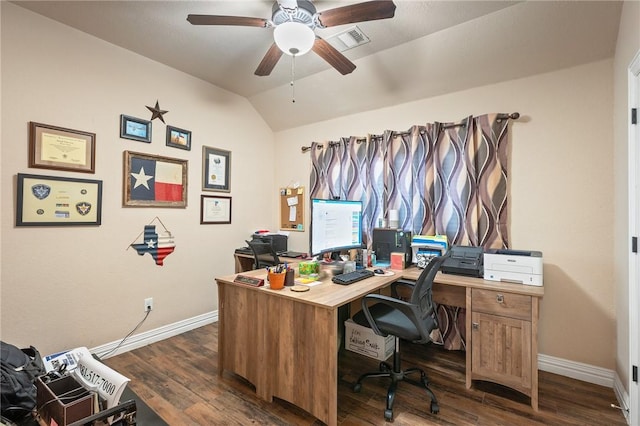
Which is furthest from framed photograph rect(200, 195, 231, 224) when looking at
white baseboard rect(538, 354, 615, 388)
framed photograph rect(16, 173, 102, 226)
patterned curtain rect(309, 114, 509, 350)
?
white baseboard rect(538, 354, 615, 388)

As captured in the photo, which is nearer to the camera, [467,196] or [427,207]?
[467,196]

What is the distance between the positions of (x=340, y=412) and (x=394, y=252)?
1.36 m

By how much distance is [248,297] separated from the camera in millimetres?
1957

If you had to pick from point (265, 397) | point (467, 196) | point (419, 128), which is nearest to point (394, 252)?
point (467, 196)

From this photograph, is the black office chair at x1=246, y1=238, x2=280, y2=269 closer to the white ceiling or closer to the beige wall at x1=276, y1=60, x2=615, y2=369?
the white ceiling

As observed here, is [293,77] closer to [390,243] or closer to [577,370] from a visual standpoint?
[390,243]

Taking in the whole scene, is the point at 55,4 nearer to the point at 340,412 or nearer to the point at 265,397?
the point at 265,397

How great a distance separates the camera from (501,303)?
1973 mm

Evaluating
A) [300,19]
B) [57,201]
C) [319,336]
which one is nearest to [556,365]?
[319,336]

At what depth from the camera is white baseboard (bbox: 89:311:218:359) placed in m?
2.49

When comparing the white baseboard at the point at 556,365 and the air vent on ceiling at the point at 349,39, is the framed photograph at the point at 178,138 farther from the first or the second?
the white baseboard at the point at 556,365

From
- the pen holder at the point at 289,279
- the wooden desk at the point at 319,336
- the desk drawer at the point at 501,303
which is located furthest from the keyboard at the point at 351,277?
the desk drawer at the point at 501,303

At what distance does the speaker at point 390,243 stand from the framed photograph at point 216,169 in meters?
1.90

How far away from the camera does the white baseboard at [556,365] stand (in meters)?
2.00
